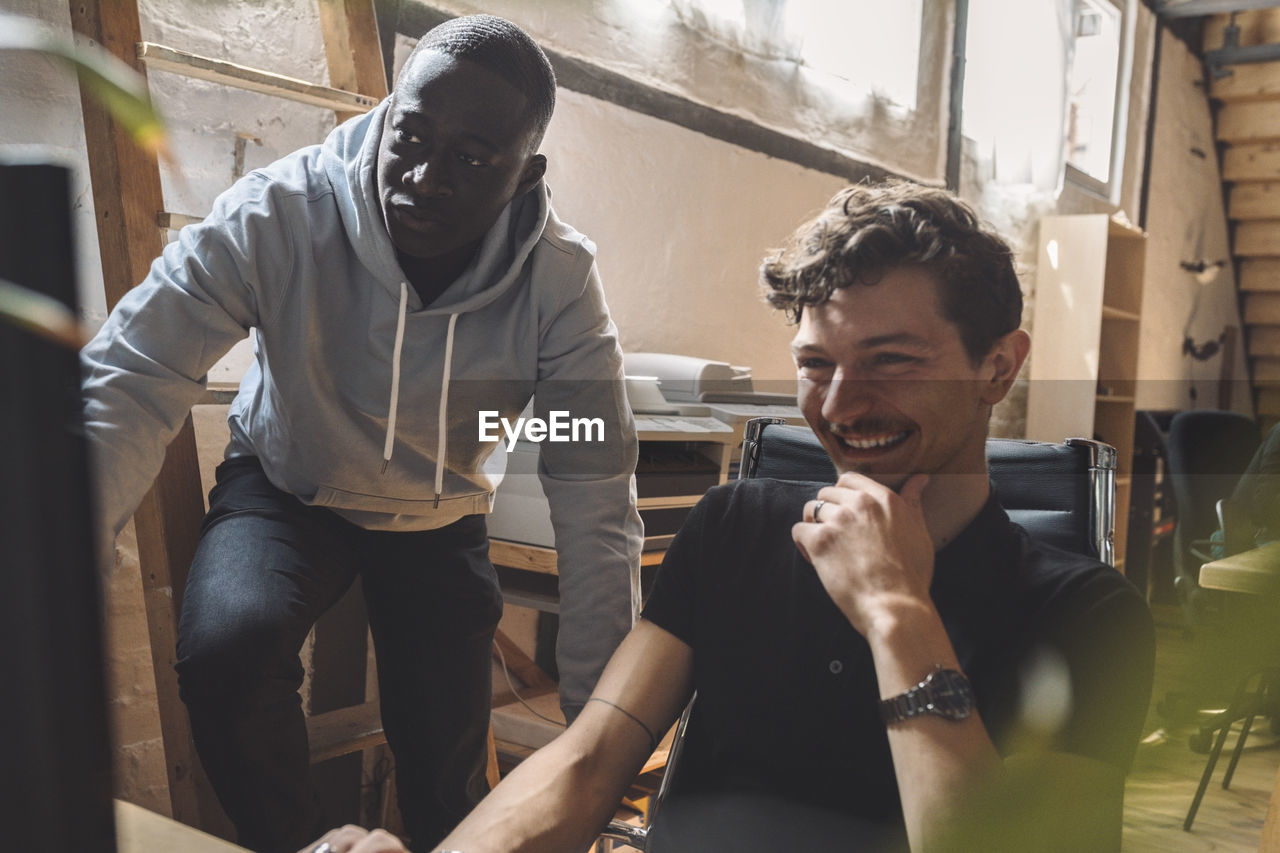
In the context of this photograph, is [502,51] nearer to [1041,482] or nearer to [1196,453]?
[1041,482]

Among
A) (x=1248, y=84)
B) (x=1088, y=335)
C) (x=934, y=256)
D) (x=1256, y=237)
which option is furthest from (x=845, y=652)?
(x=1256, y=237)

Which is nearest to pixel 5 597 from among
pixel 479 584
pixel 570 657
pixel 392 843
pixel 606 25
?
pixel 392 843

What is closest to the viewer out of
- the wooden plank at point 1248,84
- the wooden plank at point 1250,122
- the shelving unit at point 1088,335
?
the shelving unit at point 1088,335

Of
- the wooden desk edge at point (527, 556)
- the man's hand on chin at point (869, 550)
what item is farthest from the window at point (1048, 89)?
the man's hand on chin at point (869, 550)

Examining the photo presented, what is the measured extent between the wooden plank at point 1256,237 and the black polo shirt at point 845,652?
7.60m

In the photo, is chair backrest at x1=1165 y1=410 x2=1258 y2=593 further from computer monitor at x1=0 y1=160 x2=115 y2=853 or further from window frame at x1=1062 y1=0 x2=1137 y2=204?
computer monitor at x1=0 y1=160 x2=115 y2=853

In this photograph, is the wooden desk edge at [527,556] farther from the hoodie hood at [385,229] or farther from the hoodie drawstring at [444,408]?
the hoodie hood at [385,229]

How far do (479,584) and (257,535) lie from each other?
36 cm

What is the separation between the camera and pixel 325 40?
1.96 m

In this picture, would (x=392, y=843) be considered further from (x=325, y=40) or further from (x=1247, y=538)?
(x=325, y=40)

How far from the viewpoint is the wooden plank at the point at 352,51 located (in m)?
1.92

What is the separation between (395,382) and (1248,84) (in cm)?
717

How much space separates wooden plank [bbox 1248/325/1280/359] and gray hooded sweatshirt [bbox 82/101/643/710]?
304 inches

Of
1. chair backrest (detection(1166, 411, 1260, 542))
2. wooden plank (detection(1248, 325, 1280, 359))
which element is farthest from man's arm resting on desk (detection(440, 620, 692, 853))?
wooden plank (detection(1248, 325, 1280, 359))
